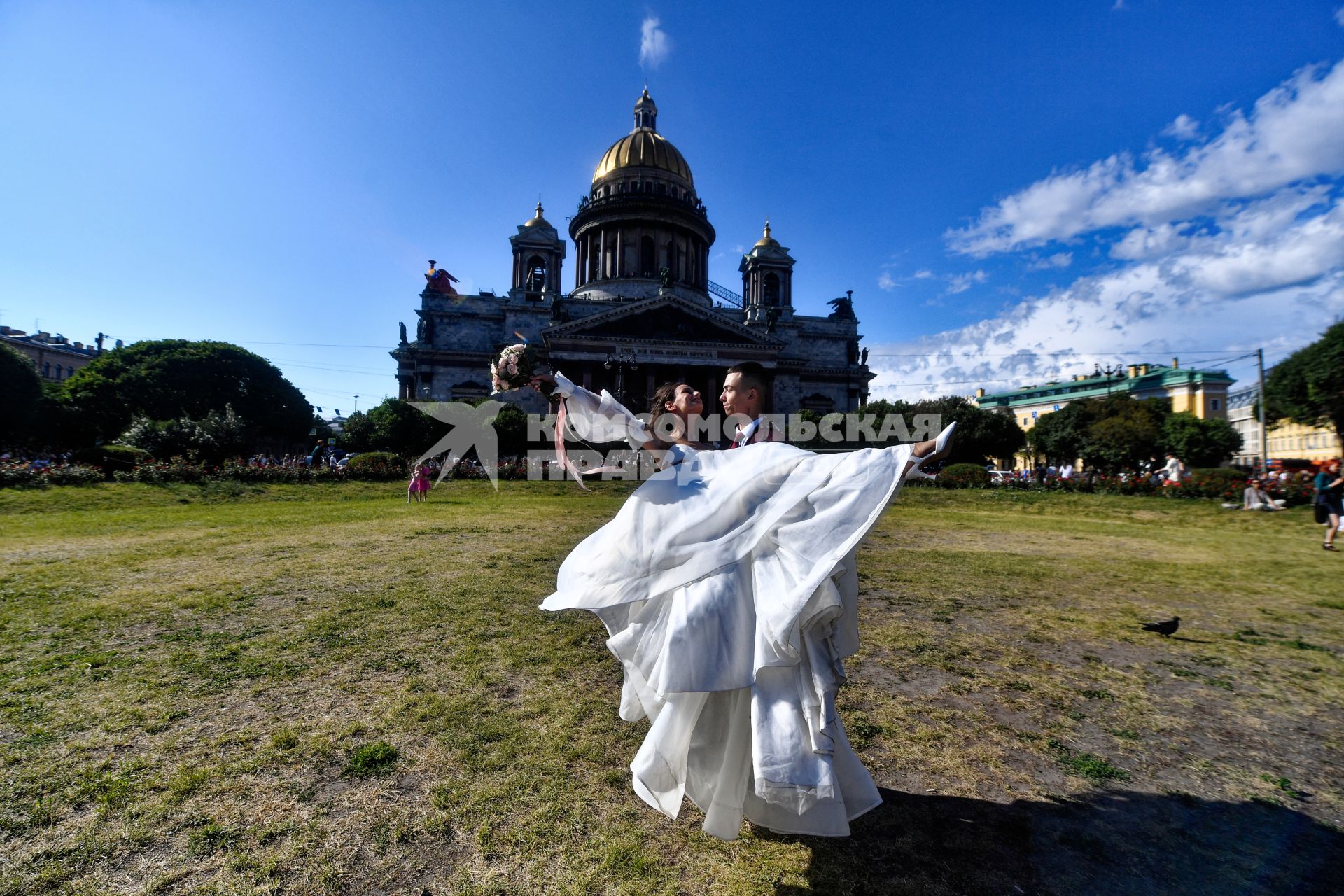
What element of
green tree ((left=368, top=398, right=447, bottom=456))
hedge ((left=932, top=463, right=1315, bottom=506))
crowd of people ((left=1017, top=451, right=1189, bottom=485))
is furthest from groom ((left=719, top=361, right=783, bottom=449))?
green tree ((left=368, top=398, right=447, bottom=456))

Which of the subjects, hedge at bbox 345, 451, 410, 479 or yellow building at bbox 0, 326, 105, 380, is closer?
hedge at bbox 345, 451, 410, 479

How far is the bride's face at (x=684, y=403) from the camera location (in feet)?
10.2

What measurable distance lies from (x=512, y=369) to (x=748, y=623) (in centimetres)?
186

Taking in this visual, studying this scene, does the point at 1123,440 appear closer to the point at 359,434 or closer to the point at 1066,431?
the point at 1066,431

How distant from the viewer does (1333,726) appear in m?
3.72

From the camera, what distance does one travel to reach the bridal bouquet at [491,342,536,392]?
3.13m

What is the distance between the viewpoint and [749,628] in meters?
2.37

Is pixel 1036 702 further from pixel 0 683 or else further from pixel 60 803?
pixel 0 683

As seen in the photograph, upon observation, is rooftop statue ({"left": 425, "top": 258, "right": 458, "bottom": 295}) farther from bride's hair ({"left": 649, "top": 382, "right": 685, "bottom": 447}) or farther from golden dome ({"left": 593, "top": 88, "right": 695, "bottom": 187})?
bride's hair ({"left": 649, "top": 382, "right": 685, "bottom": 447})

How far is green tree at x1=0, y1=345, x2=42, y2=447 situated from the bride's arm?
49536 mm

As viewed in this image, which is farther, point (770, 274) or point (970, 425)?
point (770, 274)

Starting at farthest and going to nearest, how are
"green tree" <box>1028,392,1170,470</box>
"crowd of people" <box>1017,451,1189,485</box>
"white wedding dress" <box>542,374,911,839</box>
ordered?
"green tree" <box>1028,392,1170,470</box>, "crowd of people" <box>1017,451,1189,485</box>, "white wedding dress" <box>542,374,911,839</box>

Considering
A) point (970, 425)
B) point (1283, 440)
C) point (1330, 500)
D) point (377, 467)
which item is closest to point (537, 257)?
point (377, 467)

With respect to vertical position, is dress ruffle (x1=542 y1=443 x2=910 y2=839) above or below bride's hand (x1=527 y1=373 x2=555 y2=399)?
below
